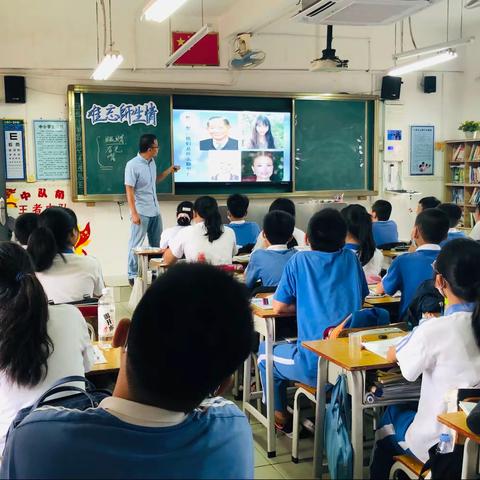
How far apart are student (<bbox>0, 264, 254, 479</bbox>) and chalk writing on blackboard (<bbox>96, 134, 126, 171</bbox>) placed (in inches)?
272

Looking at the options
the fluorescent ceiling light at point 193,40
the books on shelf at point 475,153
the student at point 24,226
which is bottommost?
the student at point 24,226

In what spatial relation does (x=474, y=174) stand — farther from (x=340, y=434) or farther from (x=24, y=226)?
(x=340, y=434)

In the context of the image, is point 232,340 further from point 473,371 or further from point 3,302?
point 473,371

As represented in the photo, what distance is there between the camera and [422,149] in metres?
9.32

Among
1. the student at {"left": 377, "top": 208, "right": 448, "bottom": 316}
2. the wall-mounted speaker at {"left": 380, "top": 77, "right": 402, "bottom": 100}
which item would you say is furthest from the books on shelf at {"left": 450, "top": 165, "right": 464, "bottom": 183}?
the student at {"left": 377, "top": 208, "right": 448, "bottom": 316}

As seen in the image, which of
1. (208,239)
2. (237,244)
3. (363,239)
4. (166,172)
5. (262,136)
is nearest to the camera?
(363,239)

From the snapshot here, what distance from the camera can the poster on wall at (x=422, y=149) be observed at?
9.25m

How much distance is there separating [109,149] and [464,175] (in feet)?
17.1

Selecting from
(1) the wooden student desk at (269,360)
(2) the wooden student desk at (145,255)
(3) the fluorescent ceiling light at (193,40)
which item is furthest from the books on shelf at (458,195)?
(1) the wooden student desk at (269,360)

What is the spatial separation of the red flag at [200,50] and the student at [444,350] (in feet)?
20.3

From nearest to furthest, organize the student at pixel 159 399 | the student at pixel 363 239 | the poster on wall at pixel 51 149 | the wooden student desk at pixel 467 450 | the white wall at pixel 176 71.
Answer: the student at pixel 159 399, the wooden student desk at pixel 467 450, the student at pixel 363 239, the white wall at pixel 176 71, the poster on wall at pixel 51 149

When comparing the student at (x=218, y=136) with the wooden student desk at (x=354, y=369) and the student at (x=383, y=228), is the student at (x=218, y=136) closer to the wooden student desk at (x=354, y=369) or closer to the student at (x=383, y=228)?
the student at (x=383, y=228)

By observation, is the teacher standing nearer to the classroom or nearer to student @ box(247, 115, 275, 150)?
the classroom

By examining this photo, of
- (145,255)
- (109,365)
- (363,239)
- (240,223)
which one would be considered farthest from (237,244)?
(109,365)
